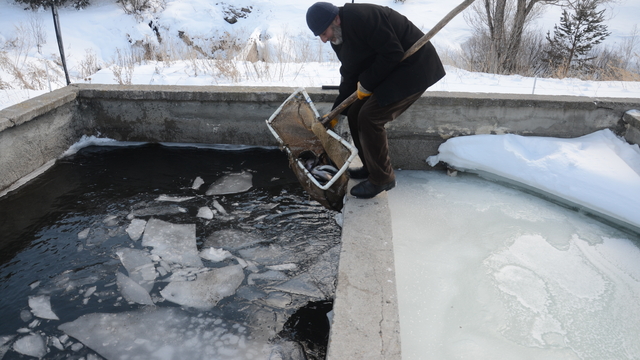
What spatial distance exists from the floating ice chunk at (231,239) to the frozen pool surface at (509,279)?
1.01m

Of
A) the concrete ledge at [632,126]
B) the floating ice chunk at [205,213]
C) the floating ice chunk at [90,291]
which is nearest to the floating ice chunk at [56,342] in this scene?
the floating ice chunk at [90,291]

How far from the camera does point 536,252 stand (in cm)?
286

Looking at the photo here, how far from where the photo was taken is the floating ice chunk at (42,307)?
241cm

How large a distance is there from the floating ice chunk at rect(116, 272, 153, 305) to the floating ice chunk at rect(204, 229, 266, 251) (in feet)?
1.78

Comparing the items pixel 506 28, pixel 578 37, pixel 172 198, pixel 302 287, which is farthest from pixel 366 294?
pixel 578 37

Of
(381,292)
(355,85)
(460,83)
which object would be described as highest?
(355,85)

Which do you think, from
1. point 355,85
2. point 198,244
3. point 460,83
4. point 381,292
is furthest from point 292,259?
point 460,83

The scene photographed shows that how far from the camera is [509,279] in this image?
2602 millimetres

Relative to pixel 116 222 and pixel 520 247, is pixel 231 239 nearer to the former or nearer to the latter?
Answer: pixel 116 222

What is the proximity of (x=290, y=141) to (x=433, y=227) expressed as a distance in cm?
129

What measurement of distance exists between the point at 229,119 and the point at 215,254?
1.87m

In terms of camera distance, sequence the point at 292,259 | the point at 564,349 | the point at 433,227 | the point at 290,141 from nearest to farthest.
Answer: the point at 564,349, the point at 292,259, the point at 433,227, the point at 290,141

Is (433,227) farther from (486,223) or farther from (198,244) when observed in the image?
(198,244)

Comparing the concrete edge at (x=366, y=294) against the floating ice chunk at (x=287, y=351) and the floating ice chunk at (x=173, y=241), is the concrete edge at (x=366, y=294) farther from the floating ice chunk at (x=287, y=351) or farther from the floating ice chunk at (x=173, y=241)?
the floating ice chunk at (x=173, y=241)
